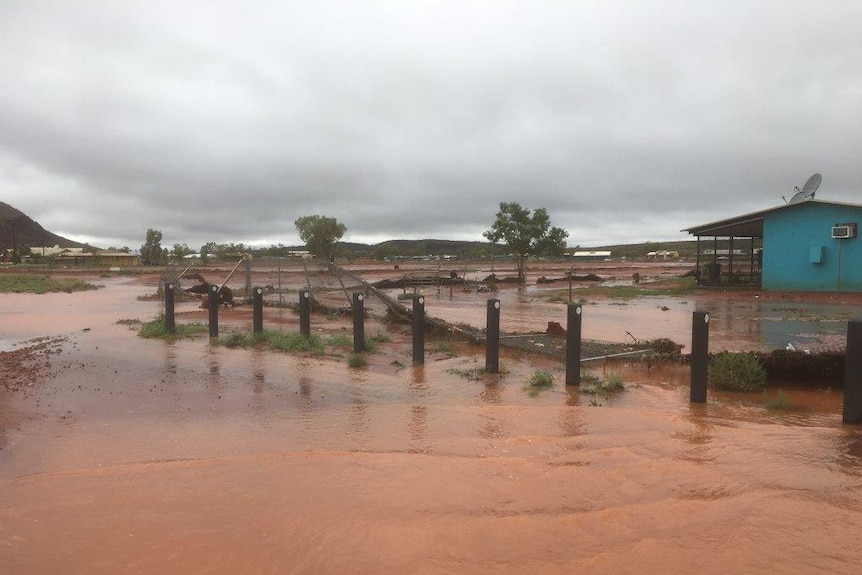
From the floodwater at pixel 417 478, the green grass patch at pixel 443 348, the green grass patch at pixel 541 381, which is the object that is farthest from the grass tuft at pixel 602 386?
the green grass patch at pixel 443 348

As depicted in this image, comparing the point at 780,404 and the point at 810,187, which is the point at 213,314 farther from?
the point at 810,187

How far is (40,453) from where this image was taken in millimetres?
6312

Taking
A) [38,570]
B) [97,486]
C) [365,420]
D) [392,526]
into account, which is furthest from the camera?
[365,420]

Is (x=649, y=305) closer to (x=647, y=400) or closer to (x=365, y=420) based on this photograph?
(x=647, y=400)

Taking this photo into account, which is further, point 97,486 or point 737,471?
point 737,471

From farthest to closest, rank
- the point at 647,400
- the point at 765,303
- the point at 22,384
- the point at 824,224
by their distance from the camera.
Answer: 1. the point at 824,224
2. the point at 765,303
3. the point at 22,384
4. the point at 647,400

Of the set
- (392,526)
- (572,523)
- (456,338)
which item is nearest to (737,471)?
(572,523)

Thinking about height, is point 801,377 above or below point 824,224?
below

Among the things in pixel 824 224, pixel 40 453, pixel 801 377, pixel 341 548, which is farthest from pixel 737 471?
pixel 824 224

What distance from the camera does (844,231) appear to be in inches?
1045

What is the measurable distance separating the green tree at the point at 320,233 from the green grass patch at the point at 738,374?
7638 centimetres

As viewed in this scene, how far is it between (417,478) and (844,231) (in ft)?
91.1

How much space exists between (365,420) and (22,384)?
18.2ft

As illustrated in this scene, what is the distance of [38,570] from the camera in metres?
4.05
